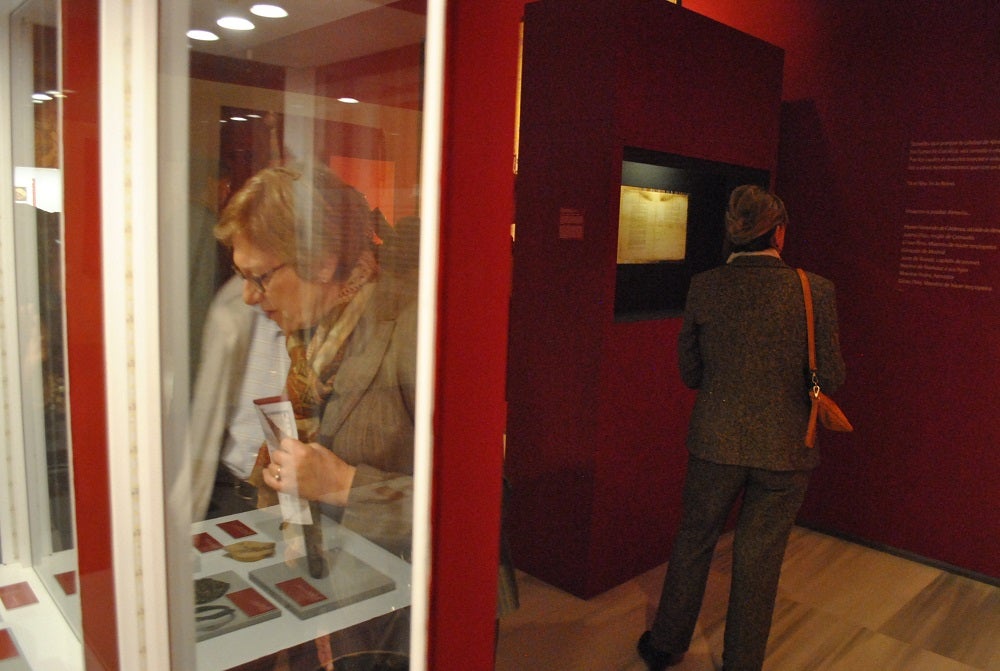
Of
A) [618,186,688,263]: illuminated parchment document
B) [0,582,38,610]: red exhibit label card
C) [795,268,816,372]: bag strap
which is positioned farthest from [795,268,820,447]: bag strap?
[0,582,38,610]: red exhibit label card

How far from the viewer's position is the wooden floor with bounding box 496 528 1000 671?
9.91 feet

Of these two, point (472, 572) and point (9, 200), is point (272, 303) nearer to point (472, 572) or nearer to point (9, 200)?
point (472, 572)

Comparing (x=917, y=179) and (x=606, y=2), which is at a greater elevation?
(x=606, y=2)

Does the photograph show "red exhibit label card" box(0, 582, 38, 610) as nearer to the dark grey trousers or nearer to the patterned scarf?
the patterned scarf

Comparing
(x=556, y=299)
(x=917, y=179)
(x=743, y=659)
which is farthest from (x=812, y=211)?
(x=743, y=659)

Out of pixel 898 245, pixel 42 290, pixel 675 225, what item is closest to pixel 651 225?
pixel 675 225

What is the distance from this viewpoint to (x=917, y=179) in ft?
13.0

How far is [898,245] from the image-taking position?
4027 millimetres

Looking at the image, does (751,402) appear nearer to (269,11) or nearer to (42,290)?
(269,11)

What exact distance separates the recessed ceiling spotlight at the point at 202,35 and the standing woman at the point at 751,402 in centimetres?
184

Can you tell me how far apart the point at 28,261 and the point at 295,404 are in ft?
2.13

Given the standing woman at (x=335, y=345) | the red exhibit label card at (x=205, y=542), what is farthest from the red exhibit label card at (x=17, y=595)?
the standing woman at (x=335, y=345)

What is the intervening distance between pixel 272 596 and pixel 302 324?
1.69 feet

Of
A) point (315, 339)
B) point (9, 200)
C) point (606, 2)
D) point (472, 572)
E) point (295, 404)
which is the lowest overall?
point (472, 572)
